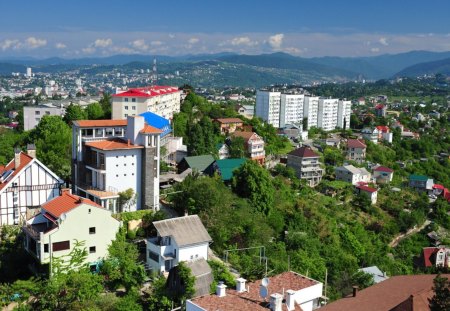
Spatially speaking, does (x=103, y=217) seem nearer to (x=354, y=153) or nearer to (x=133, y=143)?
(x=133, y=143)

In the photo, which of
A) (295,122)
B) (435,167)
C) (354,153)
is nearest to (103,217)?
(354,153)

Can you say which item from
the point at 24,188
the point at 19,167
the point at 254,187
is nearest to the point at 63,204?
the point at 24,188

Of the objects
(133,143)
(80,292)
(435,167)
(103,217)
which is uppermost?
(133,143)

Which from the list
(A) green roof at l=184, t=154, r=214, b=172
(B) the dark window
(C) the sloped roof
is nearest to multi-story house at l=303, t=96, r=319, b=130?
(A) green roof at l=184, t=154, r=214, b=172

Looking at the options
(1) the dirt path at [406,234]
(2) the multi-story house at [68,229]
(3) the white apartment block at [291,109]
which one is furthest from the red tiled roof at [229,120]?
(2) the multi-story house at [68,229]

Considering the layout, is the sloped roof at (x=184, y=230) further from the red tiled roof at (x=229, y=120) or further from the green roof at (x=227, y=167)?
the red tiled roof at (x=229, y=120)

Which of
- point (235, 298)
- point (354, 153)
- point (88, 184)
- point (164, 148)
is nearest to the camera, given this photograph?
point (235, 298)

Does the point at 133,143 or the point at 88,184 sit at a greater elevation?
the point at 133,143

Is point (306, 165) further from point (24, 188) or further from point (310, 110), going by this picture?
point (310, 110)
